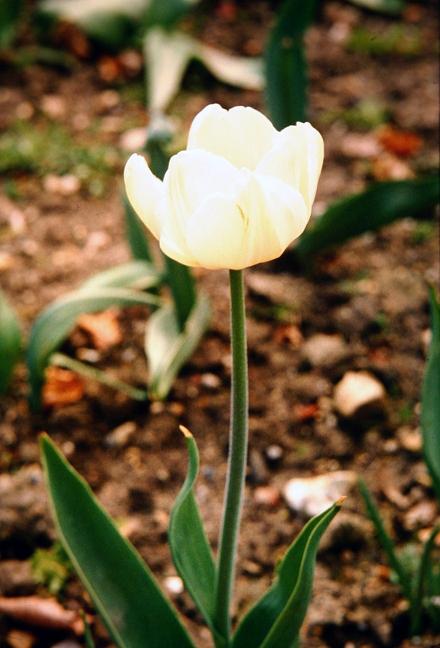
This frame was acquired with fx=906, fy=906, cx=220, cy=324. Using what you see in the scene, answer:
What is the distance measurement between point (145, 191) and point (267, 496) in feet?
3.29

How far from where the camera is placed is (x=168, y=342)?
2.03 meters

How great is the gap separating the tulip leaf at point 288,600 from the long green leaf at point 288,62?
132cm

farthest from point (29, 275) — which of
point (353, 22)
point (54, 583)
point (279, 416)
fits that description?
point (353, 22)

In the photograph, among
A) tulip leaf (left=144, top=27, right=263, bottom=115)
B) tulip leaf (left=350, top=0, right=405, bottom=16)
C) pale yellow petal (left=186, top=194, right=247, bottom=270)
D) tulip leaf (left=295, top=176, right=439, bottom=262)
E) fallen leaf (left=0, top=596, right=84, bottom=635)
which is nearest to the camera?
pale yellow petal (left=186, top=194, right=247, bottom=270)

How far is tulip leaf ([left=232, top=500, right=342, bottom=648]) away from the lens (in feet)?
3.53

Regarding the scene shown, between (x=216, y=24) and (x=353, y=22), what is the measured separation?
1.73 feet

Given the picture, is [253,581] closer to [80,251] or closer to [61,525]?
[61,525]

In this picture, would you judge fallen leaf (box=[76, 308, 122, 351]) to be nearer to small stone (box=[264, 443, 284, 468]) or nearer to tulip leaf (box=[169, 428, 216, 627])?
small stone (box=[264, 443, 284, 468])

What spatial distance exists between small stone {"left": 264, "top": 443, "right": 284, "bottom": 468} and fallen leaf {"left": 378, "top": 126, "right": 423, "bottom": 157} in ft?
3.87

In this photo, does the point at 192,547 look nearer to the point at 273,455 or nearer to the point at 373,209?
the point at 273,455

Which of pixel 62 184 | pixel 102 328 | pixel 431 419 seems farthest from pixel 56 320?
pixel 62 184

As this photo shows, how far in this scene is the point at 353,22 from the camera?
137 inches

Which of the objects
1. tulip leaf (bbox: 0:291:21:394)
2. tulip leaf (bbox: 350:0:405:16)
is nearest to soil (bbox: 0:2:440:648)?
tulip leaf (bbox: 0:291:21:394)

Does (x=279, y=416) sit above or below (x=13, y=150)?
below
